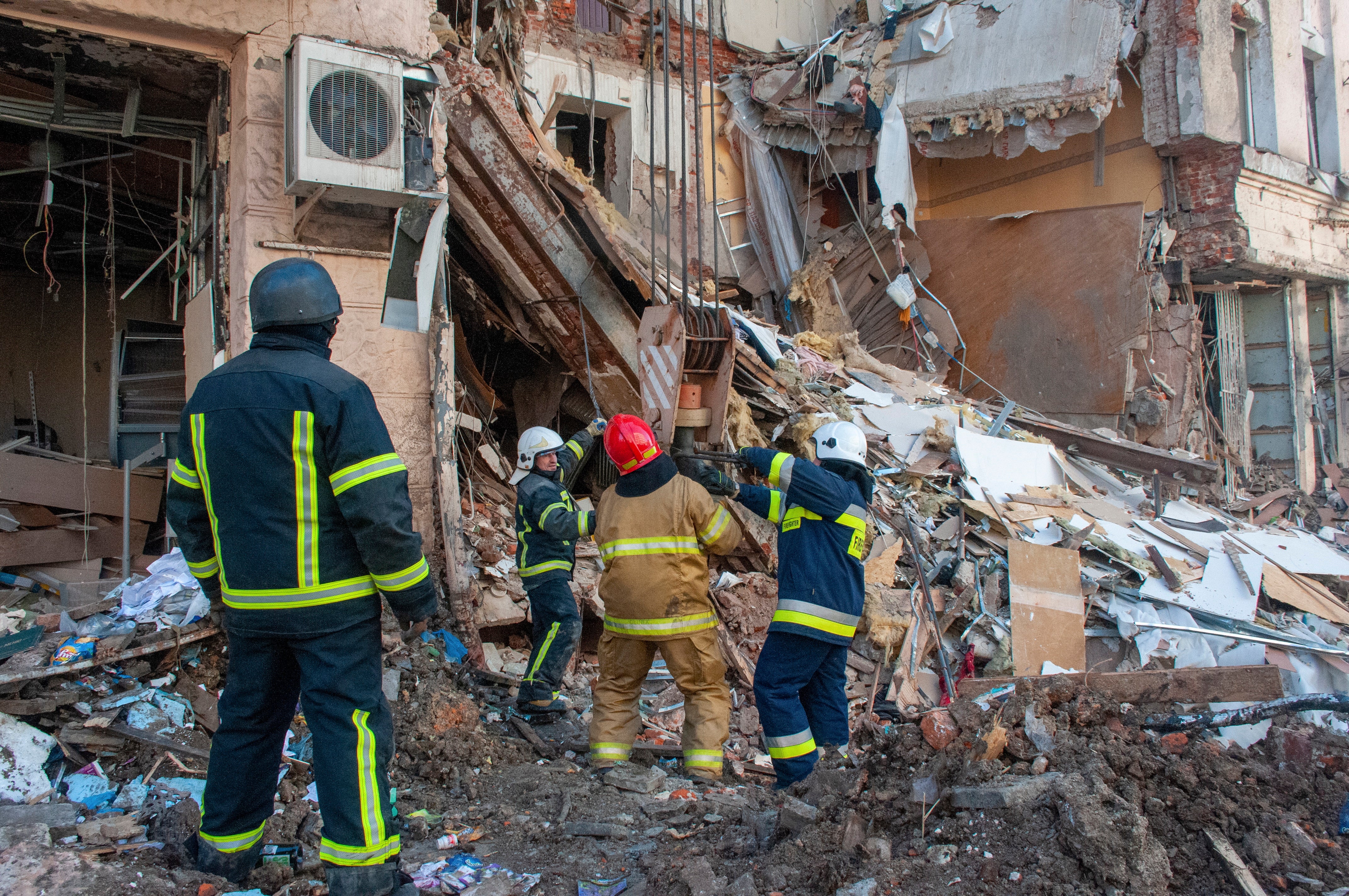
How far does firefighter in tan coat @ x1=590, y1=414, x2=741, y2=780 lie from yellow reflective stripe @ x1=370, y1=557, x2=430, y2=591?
155 cm

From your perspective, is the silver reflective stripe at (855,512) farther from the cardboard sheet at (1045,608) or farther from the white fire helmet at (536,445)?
the cardboard sheet at (1045,608)

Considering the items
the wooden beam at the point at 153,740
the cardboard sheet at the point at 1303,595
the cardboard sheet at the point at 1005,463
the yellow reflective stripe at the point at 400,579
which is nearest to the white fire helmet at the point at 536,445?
the wooden beam at the point at 153,740

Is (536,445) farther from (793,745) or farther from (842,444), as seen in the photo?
(793,745)

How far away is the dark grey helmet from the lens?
100.0 inches

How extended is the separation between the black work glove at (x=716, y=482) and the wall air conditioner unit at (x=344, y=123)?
83.1 inches

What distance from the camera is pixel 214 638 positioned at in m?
4.01

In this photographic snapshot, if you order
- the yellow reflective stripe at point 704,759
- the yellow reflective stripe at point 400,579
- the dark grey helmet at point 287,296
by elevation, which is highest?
the dark grey helmet at point 287,296

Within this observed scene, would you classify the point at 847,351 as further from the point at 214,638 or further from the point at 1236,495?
the point at 214,638

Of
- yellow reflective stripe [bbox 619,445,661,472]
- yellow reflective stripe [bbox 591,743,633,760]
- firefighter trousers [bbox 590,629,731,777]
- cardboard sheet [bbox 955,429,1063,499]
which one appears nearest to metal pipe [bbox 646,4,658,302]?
yellow reflective stripe [bbox 619,445,661,472]

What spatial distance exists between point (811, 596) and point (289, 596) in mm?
2234

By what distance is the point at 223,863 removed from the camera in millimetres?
2602

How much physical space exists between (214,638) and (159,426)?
333cm

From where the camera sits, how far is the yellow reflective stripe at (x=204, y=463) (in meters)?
2.54

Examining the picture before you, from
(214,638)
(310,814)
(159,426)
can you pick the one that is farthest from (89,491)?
(310,814)
